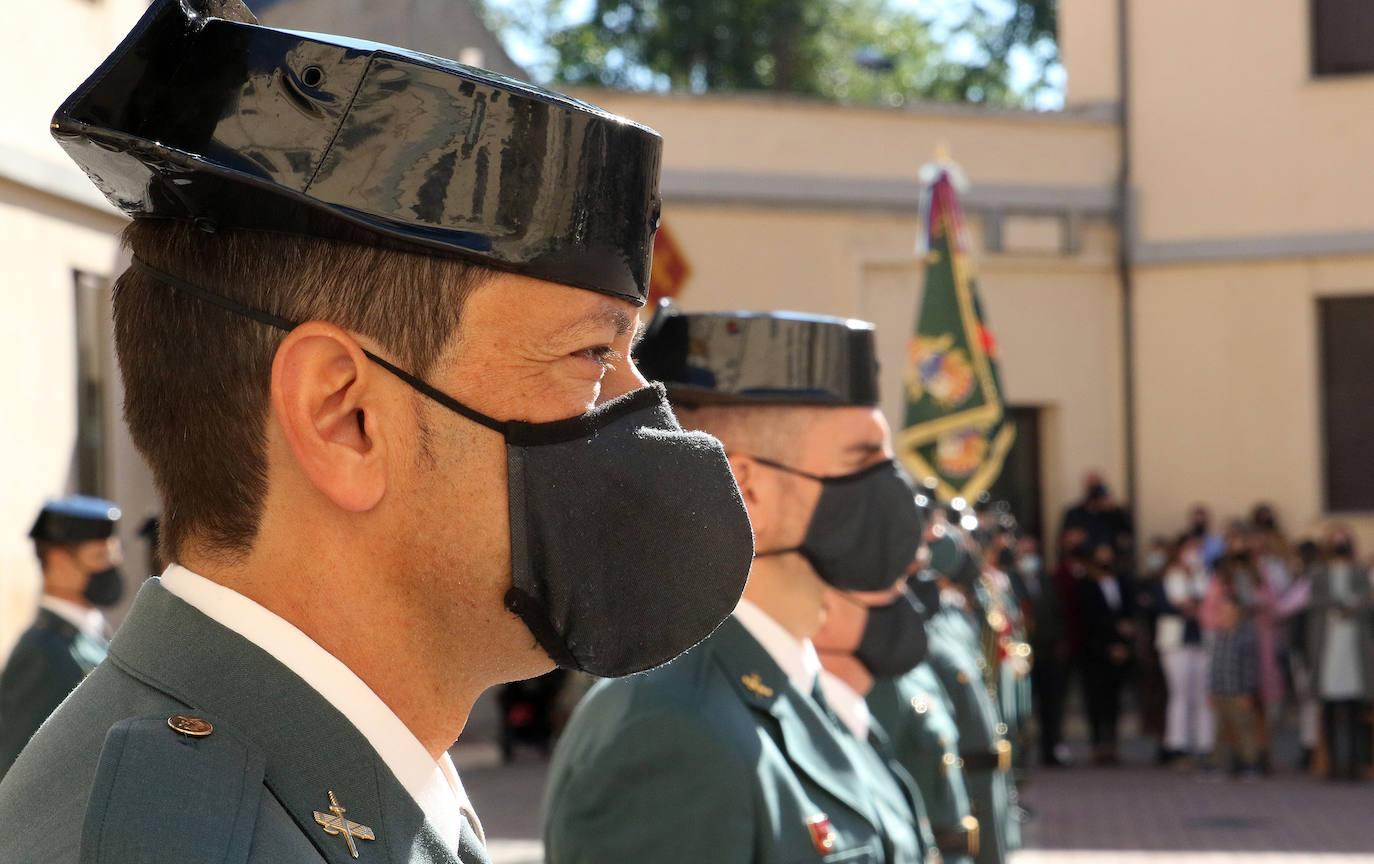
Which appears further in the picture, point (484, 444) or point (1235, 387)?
point (1235, 387)

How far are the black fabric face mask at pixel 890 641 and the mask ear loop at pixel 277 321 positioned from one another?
3176 millimetres

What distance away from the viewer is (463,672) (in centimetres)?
146

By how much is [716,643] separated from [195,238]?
177 centimetres

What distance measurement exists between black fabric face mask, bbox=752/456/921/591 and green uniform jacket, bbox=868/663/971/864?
1.14 metres

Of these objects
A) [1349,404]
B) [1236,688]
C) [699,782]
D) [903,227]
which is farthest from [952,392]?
[1349,404]

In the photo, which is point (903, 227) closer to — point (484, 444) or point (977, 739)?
point (977, 739)

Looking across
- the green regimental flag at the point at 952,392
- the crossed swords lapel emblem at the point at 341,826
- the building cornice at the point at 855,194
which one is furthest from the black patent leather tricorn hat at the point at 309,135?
the building cornice at the point at 855,194

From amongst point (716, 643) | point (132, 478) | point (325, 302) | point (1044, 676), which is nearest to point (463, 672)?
point (325, 302)

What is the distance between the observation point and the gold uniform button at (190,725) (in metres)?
1.24

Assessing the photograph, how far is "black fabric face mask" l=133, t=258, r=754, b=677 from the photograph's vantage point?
1.45 meters

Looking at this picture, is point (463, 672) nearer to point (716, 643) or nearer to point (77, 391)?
point (716, 643)

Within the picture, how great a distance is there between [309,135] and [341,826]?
53 cm

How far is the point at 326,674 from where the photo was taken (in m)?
1.37

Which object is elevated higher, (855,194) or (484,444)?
(855,194)
